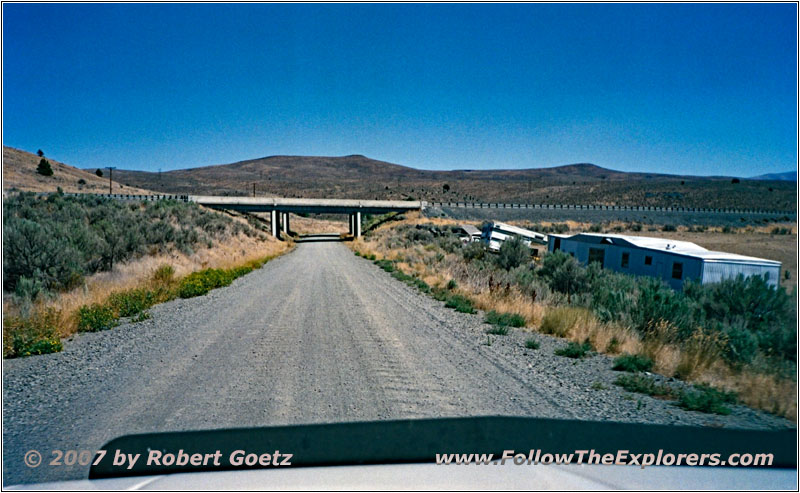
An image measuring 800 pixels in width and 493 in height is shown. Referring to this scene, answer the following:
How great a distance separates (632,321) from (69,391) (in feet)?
28.8

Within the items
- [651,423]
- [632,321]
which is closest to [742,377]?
[651,423]

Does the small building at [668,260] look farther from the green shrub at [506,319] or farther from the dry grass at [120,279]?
the dry grass at [120,279]

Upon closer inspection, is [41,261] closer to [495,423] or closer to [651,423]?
[495,423]

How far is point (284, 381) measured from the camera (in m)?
5.94

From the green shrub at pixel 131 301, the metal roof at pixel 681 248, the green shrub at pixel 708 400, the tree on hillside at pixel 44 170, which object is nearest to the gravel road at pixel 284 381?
the green shrub at pixel 708 400

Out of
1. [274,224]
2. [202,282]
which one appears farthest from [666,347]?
[274,224]

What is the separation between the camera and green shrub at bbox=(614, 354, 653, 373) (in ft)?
21.5

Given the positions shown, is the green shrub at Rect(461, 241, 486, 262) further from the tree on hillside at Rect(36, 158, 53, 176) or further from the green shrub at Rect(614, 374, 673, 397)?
the tree on hillside at Rect(36, 158, 53, 176)

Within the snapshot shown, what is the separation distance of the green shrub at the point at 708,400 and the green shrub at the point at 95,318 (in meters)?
9.37

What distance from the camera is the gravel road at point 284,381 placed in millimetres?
4684

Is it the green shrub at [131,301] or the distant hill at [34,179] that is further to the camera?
the distant hill at [34,179]

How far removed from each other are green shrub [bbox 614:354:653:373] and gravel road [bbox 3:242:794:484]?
18 centimetres

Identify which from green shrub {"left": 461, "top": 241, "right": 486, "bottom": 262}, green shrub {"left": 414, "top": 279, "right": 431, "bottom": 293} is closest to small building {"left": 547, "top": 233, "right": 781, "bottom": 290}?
green shrub {"left": 461, "top": 241, "right": 486, "bottom": 262}

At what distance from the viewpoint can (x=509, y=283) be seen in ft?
46.8
